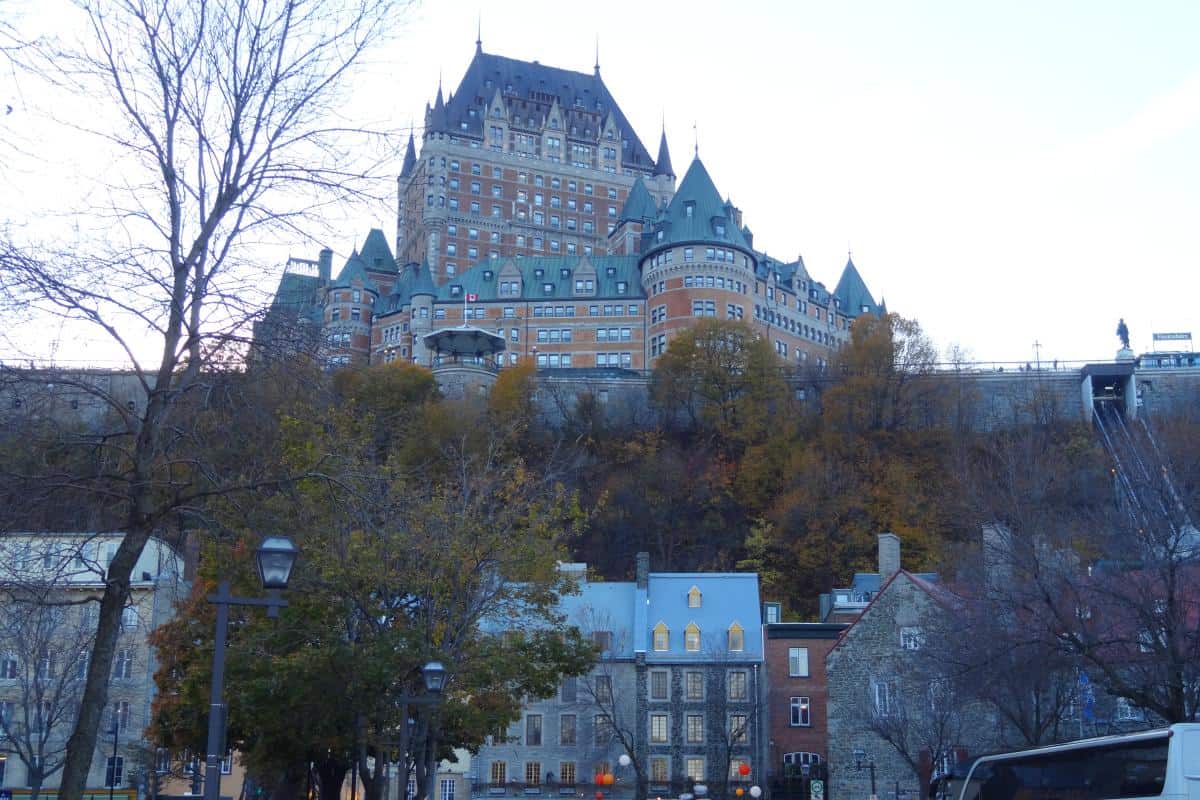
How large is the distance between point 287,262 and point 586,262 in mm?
110138

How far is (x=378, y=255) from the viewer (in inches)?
5561

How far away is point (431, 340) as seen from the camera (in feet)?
338

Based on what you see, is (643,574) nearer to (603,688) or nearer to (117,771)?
(603,688)

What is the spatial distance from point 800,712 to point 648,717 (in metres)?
6.19

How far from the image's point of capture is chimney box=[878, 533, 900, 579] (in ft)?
195

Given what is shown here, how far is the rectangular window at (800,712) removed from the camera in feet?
176

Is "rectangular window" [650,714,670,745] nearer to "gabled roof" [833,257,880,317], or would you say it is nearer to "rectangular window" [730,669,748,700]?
"rectangular window" [730,669,748,700]

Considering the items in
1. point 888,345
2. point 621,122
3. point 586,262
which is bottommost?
point 888,345

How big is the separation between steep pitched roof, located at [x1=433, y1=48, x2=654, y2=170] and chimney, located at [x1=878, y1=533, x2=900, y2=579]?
324 feet

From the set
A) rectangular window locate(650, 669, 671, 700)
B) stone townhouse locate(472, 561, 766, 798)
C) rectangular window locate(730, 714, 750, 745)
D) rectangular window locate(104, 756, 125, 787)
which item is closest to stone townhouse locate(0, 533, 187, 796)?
rectangular window locate(104, 756, 125, 787)

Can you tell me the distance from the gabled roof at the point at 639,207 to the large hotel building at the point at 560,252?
0.62 feet

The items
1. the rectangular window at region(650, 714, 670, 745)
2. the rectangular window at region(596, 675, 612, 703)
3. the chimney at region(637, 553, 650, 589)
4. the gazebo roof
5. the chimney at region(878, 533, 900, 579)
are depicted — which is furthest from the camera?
the gazebo roof

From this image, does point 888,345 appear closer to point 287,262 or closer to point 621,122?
point 621,122

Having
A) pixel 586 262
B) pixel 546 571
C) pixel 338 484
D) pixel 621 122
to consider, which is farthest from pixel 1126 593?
pixel 621 122
